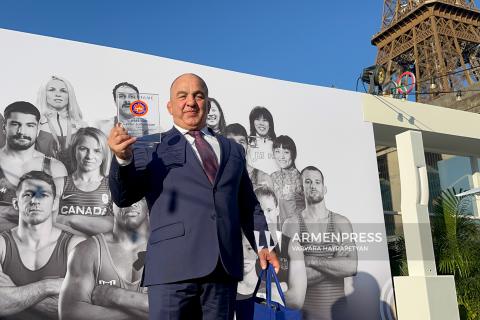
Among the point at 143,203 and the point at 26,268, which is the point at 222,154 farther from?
the point at 143,203

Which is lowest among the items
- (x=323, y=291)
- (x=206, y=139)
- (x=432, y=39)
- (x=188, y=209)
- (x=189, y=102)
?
(x=323, y=291)

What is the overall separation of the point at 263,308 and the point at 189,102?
104cm

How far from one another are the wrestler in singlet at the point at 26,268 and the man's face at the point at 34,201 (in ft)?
0.83

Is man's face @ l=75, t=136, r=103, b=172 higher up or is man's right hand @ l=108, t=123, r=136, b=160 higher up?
man's face @ l=75, t=136, r=103, b=172

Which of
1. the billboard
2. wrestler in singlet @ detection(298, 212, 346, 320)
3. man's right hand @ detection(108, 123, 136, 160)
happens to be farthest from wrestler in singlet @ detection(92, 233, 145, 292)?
man's right hand @ detection(108, 123, 136, 160)

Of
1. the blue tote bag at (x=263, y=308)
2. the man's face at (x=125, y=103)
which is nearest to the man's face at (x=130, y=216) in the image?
the blue tote bag at (x=263, y=308)

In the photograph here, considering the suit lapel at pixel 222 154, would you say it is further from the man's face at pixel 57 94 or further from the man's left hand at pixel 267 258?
the man's face at pixel 57 94

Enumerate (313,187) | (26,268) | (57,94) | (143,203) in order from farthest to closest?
(313,187) < (143,203) < (57,94) < (26,268)

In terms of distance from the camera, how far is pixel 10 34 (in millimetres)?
5684

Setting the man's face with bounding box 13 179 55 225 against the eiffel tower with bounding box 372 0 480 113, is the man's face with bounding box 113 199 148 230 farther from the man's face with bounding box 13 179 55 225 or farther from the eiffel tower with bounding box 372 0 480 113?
the eiffel tower with bounding box 372 0 480 113

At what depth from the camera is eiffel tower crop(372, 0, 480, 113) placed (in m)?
27.1

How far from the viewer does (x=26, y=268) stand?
5324mm

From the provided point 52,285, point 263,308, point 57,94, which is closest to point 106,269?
point 52,285

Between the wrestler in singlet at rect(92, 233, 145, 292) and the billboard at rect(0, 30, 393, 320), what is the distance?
12 mm
